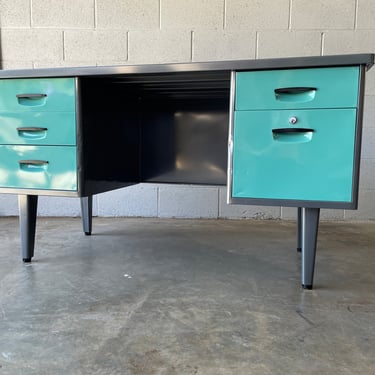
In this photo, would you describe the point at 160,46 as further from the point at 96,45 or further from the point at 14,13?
the point at 14,13

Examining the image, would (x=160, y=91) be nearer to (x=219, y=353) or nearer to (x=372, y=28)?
(x=219, y=353)

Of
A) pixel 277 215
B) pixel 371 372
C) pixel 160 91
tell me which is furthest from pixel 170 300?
pixel 277 215

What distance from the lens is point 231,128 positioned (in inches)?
43.7

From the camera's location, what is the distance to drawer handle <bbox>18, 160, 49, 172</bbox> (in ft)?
4.15

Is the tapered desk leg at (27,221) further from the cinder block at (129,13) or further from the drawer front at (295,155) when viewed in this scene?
the cinder block at (129,13)

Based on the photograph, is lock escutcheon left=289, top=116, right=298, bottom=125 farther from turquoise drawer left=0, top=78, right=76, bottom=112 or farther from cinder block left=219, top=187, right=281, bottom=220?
cinder block left=219, top=187, right=281, bottom=220

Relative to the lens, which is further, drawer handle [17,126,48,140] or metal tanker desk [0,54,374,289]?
drawer handle [17,126,48,140]

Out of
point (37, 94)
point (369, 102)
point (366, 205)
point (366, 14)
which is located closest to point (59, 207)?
point (37, 94)

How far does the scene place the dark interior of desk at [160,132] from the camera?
1403mm

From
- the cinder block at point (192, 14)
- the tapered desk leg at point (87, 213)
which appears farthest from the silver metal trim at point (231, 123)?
the cinder block at point (192, 14)

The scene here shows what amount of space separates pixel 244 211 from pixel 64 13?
68.1 inches

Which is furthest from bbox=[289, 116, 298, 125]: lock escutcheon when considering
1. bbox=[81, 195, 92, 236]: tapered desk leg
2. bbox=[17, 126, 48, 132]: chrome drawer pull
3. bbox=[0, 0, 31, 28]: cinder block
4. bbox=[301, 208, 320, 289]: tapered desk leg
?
bbox=[0, 0, 31, 28]: cinder block

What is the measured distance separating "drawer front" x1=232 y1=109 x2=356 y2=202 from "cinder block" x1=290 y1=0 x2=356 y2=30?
138 centimetres

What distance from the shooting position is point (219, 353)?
2.54ft
